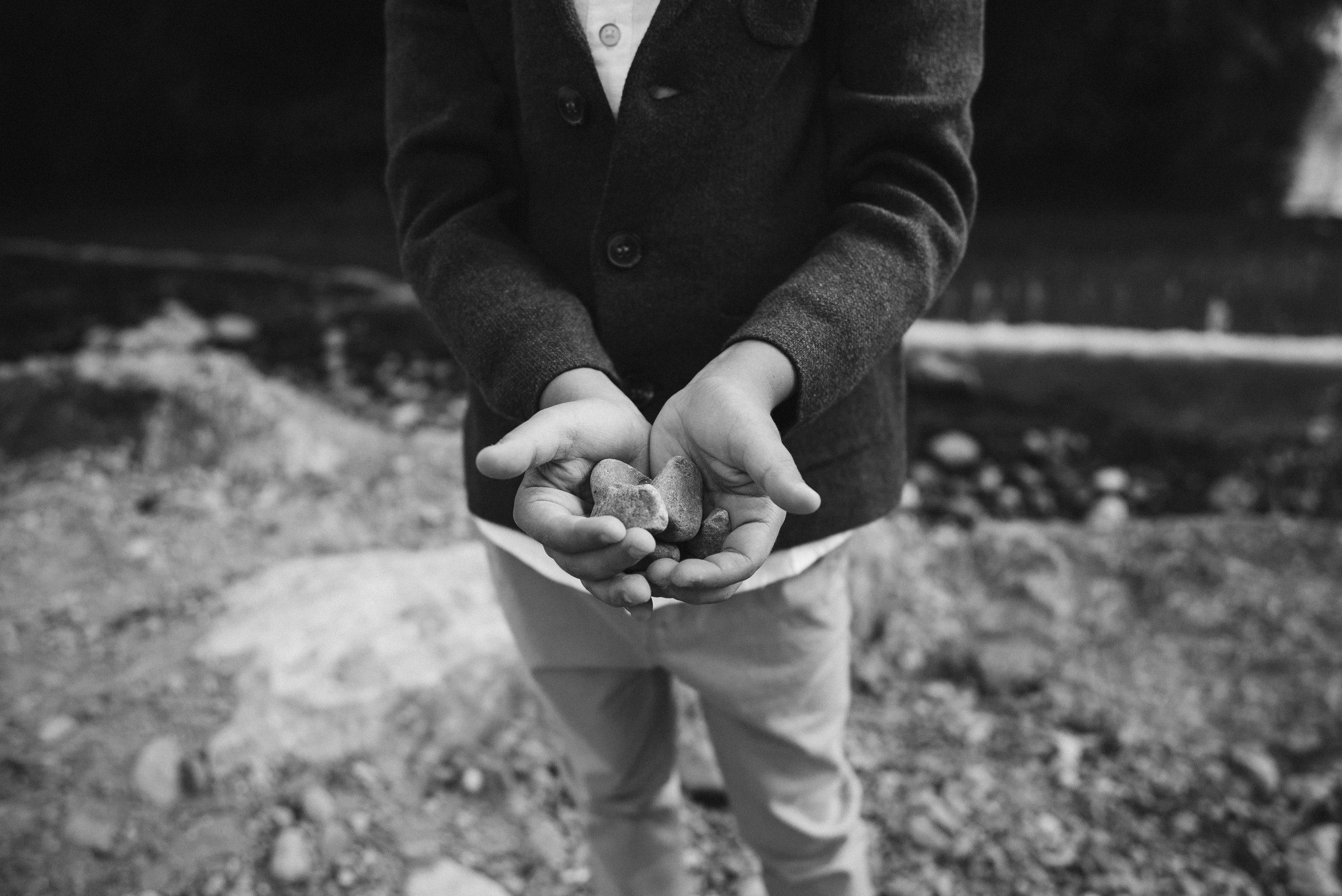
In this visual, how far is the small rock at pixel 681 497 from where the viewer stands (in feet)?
3.02

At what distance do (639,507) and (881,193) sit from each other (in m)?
0.41

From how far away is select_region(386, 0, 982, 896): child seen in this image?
96cm

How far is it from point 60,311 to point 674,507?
15.4 feet

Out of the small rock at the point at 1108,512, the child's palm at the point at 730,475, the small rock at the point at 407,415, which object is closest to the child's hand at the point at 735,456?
the child's palm at the point at 730,475

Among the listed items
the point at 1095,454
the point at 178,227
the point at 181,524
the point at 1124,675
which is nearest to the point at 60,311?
the point at 178,227

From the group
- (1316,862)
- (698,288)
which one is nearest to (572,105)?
(698,288)

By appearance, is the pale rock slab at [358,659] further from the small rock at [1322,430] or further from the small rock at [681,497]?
the small rock at [1322,430]

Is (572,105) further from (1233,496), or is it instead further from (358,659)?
(1233,496)

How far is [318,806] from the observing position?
1658 mm

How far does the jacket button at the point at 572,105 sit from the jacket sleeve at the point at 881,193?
0.83ft

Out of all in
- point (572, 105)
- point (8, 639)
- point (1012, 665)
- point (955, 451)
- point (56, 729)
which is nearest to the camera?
point (572, 105)

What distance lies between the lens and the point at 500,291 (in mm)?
1062

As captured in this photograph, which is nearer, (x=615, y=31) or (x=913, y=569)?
(x=615, y=31)

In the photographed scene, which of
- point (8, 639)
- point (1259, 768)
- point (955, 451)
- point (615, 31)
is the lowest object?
point (955, 451)
